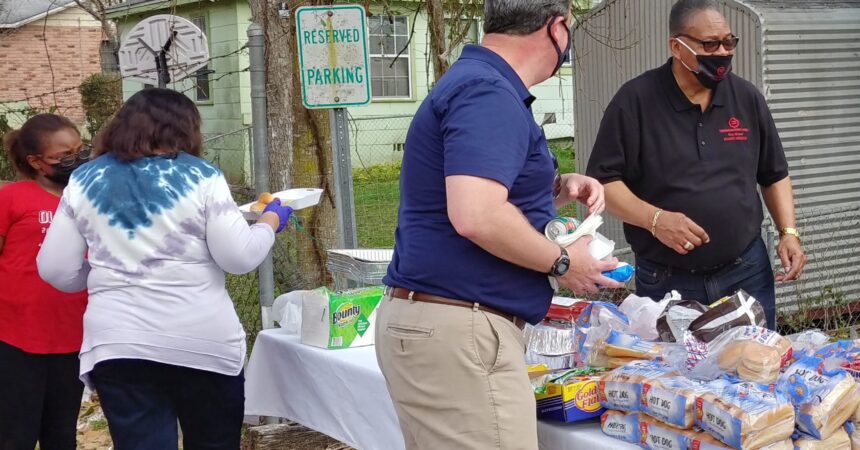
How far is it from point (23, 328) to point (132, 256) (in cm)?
101

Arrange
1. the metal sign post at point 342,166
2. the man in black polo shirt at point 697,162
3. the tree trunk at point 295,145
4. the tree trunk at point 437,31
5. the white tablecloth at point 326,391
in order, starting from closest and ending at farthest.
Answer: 1. the white tablecloth at point 326,391
2. the man in black polo shirt at point 697,162
3. the metal sign post at point 342,166
4. the tree trunk at point 295,145
5. the tree trunk at point 437,31

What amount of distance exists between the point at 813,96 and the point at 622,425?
4.19 meters

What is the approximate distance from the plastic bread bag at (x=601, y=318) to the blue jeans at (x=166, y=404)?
118cm

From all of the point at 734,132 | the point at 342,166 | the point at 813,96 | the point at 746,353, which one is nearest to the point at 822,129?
the point at 813,96

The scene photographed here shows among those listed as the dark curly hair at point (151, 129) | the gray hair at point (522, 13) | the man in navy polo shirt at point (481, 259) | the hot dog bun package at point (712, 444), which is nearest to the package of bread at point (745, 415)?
the hot dog bun package at point (712, 444)

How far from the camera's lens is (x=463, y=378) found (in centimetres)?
211

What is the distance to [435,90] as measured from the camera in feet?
7.07

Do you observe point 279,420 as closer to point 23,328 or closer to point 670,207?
point 23,328

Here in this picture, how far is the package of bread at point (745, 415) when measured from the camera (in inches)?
77.2

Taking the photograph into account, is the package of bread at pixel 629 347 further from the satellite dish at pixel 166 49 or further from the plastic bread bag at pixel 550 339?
the satellite dish at pixel 166 49

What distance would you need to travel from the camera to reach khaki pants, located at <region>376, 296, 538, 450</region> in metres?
2.10

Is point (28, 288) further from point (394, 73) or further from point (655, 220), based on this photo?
point (394, 73)

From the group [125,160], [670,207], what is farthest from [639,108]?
[125,160]

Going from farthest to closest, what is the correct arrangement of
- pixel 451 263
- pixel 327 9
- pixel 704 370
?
pixel 327 9 → pixel 704 370 → pixel 451 263
